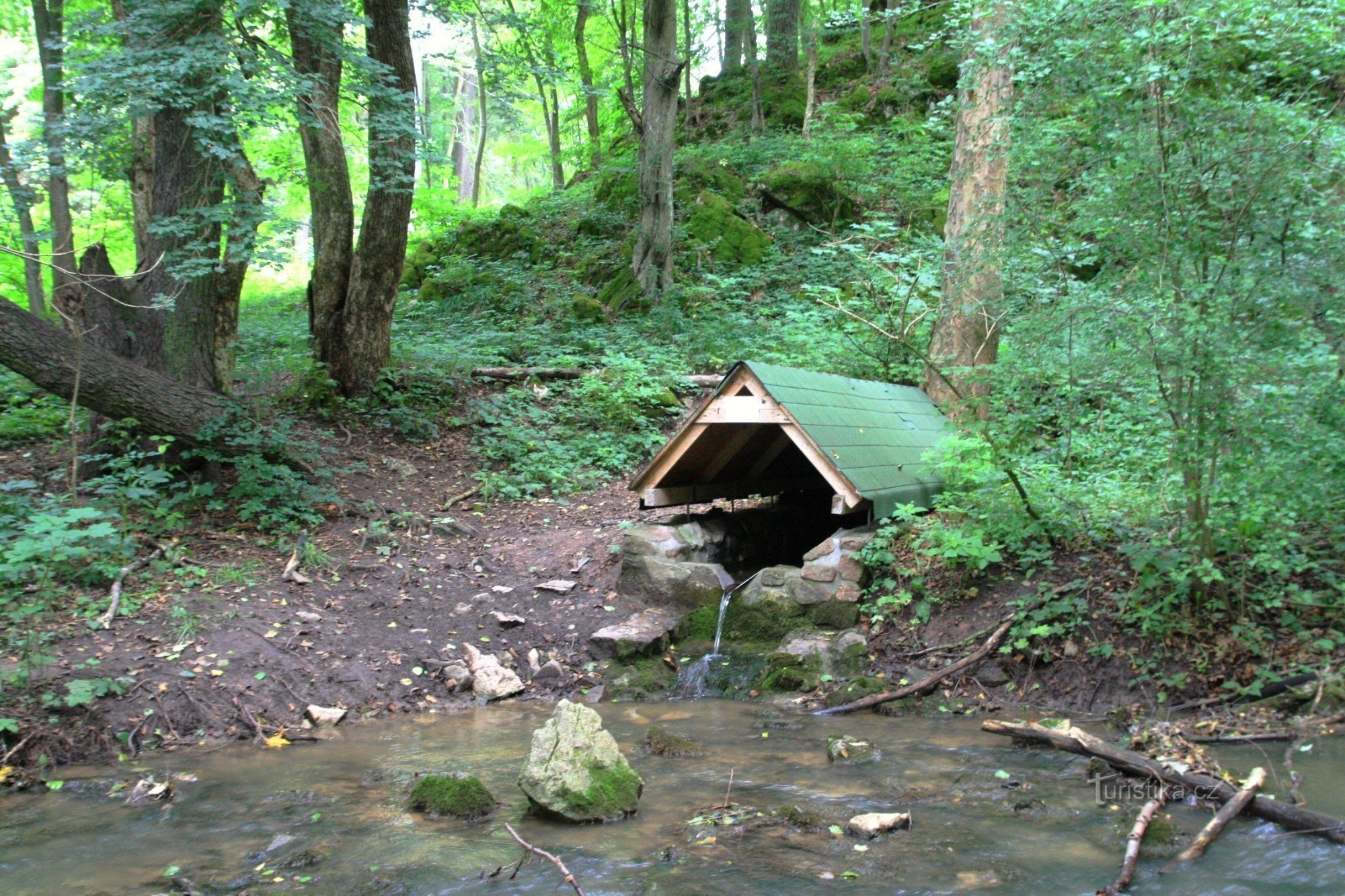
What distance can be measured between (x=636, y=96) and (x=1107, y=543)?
21.0 m

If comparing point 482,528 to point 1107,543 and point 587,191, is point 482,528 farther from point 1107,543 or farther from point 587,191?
point 587,191

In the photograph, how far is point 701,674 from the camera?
672 cm

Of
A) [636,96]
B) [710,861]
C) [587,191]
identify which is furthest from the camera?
[636,96]

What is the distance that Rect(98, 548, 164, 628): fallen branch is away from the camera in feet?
20.0

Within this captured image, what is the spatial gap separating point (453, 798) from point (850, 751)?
2166 millimetres

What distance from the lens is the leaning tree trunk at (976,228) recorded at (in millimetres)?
6195

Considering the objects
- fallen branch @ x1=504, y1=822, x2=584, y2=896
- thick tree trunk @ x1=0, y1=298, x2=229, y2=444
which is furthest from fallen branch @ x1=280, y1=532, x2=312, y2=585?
fallen branch @ x1=504, y1=822, x2=584, y2=896

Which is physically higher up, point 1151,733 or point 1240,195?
point 1240,195

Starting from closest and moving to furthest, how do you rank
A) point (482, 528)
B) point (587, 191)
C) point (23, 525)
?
point (23, 525), point (482, 528), point (587, 191)

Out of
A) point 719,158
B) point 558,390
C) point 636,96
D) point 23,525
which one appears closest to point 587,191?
point 719,158

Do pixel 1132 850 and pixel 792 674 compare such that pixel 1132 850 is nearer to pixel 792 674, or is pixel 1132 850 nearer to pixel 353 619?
pixel 792 674

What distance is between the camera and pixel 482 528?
29.9ft

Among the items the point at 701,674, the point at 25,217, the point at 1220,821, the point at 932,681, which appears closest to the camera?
the point at 1220,821

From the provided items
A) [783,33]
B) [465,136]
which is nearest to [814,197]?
[783,33]
